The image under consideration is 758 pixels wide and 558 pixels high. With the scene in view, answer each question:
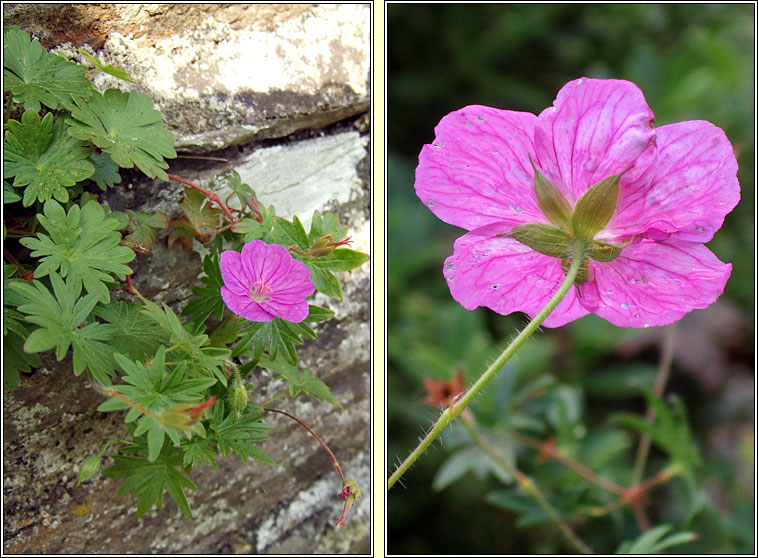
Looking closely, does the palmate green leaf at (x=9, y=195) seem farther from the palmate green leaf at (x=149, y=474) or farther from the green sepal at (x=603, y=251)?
the green sepal at (x=603, y=251)

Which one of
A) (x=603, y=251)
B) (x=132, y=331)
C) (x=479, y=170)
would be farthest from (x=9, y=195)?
(x=603, y=251)

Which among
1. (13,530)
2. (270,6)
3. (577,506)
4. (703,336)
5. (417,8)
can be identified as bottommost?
(703,336)

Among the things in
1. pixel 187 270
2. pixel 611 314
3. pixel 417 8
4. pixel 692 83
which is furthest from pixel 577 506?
pixel 417 8

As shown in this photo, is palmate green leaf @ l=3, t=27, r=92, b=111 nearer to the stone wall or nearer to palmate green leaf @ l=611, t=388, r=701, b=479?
the stone wall

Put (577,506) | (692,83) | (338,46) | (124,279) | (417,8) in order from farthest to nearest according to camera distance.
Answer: (417,8) < (692,83) < (577,506) < (338,46) < (124,279)

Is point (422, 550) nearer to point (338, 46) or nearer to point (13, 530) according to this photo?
point (13, 530)

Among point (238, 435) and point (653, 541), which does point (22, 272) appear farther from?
point (653, 541)
